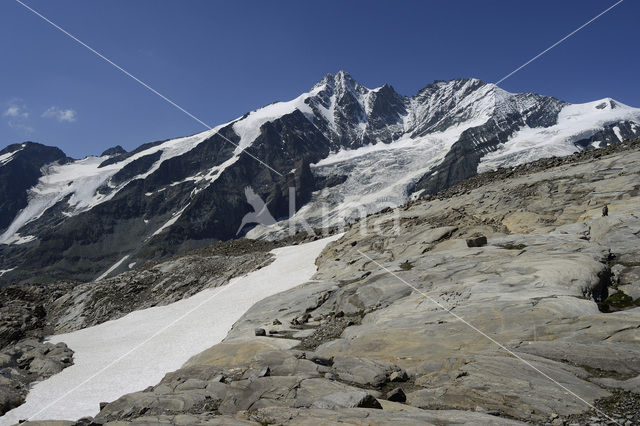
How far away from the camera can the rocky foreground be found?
10.2 meters

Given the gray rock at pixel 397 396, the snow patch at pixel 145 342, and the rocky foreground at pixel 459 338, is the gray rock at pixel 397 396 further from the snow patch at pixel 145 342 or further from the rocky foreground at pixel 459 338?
the snow patch at pixel 145 342

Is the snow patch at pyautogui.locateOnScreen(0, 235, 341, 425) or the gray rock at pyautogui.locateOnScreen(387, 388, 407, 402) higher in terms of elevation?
the gray rock at pyautogui.locateOnScreen(387, 388, 407, 402)

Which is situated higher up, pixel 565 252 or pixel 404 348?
pixel 565 252

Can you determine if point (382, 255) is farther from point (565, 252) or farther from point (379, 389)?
point (379, 389)

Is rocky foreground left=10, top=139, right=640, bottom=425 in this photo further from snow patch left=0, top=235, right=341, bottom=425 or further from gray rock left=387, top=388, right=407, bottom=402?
snow patch left=0, top=235, right=341, bottom=425

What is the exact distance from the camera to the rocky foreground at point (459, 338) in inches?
403

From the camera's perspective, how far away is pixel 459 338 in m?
14.5

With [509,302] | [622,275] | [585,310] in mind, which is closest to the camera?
[585,310]

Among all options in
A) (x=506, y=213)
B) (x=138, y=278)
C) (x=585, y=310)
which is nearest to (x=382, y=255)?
(x=506, y=213)

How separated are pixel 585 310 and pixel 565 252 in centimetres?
741

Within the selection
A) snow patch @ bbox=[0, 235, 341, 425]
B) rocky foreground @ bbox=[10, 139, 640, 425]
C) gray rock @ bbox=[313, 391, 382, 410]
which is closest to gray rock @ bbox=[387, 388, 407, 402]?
rocky foreground @ bbox=[10, 139, 640, 425]

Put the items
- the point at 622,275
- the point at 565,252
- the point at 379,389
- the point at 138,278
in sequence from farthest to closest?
the point at 138,278 → the point at 565,252 → the point at 622,275 → the point at 379,389

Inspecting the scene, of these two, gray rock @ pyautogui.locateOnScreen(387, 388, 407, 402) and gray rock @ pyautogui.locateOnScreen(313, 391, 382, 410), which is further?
gray rock @ pyautogui.locateOnScreen(387, 388, 407, 402)

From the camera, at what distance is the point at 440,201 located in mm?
42438
